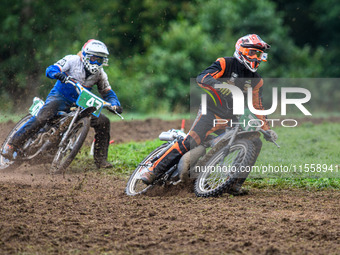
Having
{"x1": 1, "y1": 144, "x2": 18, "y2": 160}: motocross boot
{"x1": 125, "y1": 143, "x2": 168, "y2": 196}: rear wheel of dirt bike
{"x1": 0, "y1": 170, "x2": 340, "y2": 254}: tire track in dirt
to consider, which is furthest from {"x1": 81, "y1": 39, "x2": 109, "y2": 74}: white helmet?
{"x1": 0, "y1": 170, "x2": 340, "y2": 254}: tire track in dirt

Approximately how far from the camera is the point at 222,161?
7.79m

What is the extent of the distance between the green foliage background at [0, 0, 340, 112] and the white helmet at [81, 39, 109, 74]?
1333cm

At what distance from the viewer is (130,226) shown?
20.4 feet

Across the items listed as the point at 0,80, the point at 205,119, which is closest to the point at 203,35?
the point at 0,80

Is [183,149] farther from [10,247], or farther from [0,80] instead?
[0,80]

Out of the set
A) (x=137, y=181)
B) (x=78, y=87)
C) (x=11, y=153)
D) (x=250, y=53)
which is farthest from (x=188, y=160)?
(x=11, y=153)

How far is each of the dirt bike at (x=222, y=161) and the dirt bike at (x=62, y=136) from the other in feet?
7.59

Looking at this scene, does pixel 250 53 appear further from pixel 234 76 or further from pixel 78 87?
pixel 78 87

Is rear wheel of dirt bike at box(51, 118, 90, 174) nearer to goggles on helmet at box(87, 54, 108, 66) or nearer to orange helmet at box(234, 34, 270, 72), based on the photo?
goggles on helmet at box(87, 54, 108, 66)

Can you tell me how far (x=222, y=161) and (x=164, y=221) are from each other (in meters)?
1.68

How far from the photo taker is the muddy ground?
5.37 m

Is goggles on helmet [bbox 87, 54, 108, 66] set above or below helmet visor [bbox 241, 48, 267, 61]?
above

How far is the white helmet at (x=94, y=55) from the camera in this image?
10398mm

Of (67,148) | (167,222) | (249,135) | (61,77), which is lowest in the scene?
(167,222)
